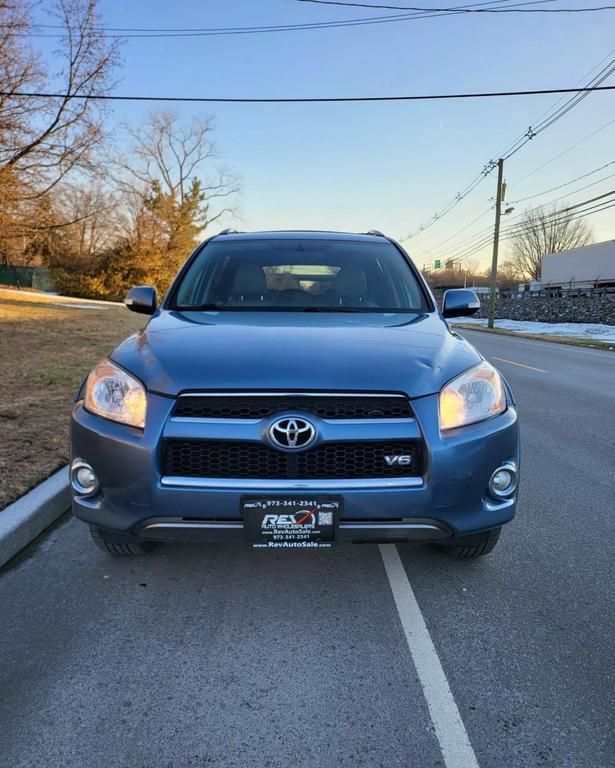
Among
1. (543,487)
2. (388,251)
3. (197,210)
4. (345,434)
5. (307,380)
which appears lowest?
(543,487)

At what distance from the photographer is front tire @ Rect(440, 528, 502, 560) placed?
2.50 meters

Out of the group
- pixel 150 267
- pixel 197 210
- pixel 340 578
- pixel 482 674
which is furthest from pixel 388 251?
pixel 197 210

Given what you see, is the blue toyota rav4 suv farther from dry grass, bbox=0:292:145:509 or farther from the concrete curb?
dry grass, bbox=0:292:145:509

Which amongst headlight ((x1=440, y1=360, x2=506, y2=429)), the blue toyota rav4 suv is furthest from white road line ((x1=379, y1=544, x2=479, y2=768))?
headlight ((x1=440, y1=360, x2=506, y2=429))

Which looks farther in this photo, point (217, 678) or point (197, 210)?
point (197, 210)

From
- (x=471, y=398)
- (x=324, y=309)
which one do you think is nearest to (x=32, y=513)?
(x=324, y=309)

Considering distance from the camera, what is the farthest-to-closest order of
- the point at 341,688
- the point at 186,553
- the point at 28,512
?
the point at 28,512 → the point at 186,553 → the point at 341,688

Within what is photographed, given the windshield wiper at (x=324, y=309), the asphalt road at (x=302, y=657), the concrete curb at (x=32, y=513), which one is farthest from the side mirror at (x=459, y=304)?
the concrete curb at (x=32, y=513)

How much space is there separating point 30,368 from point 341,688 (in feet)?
23.2

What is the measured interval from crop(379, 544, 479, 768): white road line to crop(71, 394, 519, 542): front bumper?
16.7 inches

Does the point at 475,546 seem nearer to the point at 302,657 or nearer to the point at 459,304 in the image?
the point at 302,657

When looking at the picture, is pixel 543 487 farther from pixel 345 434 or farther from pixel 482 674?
pixel 345 434

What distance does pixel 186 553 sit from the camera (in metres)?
2.99

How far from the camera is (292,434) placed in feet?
7.17
